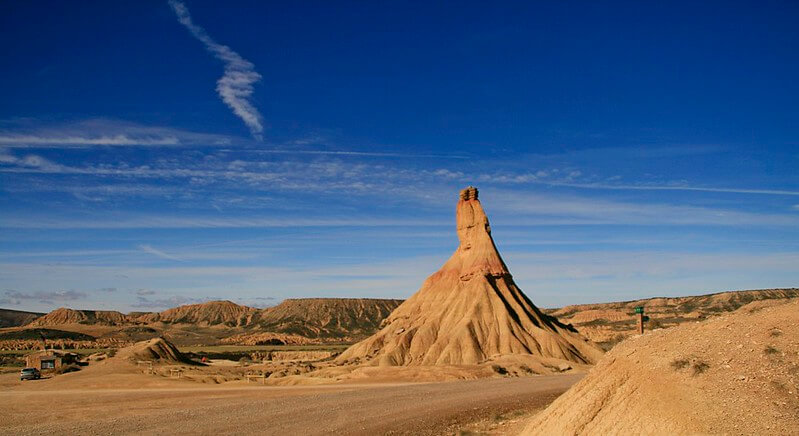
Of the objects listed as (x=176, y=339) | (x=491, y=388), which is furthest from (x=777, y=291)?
(x=176, y=339)

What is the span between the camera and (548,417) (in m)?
18.1

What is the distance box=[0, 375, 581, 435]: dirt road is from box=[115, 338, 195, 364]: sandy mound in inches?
992

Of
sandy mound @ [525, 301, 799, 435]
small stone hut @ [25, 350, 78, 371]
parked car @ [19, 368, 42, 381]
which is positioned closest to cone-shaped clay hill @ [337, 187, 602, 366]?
small stone hut @ [25, 350, 78, 371]

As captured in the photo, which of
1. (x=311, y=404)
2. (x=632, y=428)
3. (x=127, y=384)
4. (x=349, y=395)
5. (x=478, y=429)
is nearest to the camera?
(x=632, y=428)

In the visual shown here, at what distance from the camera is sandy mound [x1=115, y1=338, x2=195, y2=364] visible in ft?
225

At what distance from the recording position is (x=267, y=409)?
30.8 metres

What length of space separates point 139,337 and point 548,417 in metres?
159

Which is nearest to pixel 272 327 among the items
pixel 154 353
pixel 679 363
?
pixel 154 353

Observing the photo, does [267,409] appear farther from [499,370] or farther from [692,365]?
[499,370]

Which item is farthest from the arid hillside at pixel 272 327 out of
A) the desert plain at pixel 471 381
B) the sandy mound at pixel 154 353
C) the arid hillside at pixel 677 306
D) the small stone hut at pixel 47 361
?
the small stone hut at pixel 47 361

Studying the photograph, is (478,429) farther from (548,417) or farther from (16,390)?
(16,390)

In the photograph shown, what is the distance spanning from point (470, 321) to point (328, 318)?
4593 inches

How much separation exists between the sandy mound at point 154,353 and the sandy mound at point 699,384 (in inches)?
2438

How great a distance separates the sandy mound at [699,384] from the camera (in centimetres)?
1334
